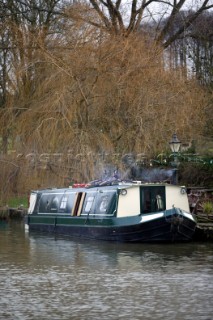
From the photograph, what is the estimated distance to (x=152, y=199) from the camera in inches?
1050

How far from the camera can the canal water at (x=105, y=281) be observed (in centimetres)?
1452

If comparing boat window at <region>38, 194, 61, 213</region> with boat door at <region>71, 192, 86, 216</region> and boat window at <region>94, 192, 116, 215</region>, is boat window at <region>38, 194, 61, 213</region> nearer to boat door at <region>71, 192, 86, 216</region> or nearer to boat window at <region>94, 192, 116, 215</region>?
boat door at <region>71, 192, 86, 216</region>

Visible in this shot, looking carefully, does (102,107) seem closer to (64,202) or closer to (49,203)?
(64,202)

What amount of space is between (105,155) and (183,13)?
15308 millimetres

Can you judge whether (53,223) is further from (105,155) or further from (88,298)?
(88,298)

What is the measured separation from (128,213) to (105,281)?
8637 millimetres

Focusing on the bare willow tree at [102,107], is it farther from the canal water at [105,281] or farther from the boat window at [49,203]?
the canal water at [105,281]

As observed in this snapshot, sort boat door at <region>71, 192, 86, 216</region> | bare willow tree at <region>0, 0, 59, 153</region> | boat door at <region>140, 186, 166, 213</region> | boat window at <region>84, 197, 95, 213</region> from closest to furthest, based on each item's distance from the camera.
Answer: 1. boat door at <region>140, 186, 166, 213</region>
2. boat window at <region>84, 197, 95, 213</region>
3. boat door at <region>71, 192, 86, 216</region>
4. bare willow tree at <region>0, 0, 59, 153</region>

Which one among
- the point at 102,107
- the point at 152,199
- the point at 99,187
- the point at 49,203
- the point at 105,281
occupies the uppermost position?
the point at 102,107

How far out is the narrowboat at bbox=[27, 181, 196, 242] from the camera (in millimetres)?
25562

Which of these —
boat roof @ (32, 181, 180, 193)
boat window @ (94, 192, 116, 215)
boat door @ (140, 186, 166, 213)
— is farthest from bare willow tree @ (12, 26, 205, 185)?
boat door @ (140, 186, 166, 213)

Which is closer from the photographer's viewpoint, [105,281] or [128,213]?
[105,281]

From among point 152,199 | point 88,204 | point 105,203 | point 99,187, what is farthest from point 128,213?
point 88,204

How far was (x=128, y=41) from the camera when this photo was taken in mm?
31906
